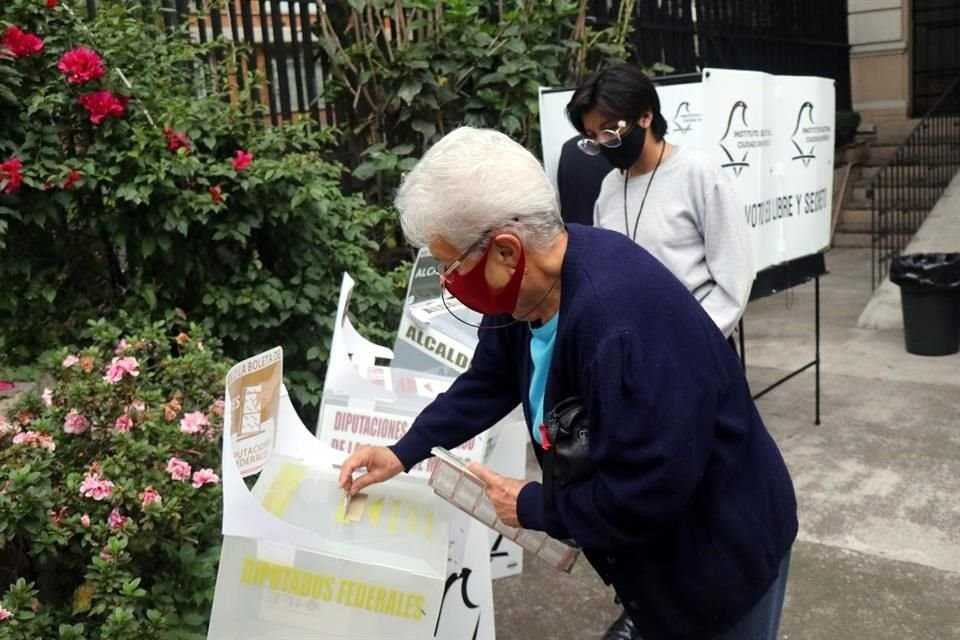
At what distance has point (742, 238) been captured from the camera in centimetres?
301

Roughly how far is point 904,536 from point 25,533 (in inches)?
125

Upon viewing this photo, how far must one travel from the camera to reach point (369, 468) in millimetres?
2180

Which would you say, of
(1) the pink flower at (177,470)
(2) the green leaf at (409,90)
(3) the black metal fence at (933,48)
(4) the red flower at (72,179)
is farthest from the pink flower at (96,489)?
(3) the black metal fence at (933,48)

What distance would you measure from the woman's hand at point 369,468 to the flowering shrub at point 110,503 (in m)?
0.57

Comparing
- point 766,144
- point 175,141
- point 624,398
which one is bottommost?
point 624,398

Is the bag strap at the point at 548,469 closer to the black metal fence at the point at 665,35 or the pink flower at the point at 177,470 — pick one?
the pink flower at the point at 177,470

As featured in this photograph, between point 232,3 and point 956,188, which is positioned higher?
point 232,3

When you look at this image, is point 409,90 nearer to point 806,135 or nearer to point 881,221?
point 806,135

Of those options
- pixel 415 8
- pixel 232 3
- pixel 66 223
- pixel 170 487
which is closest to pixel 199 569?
pixel 170 487

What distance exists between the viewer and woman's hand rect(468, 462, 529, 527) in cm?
183

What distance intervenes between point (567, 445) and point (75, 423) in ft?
5.34

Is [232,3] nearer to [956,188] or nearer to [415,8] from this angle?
[415,8]

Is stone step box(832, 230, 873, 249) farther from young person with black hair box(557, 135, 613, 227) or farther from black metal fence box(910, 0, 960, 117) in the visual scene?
young person with black hair box(557, 135, 613, 227)

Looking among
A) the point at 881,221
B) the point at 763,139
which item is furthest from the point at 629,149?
the point at 881,221
